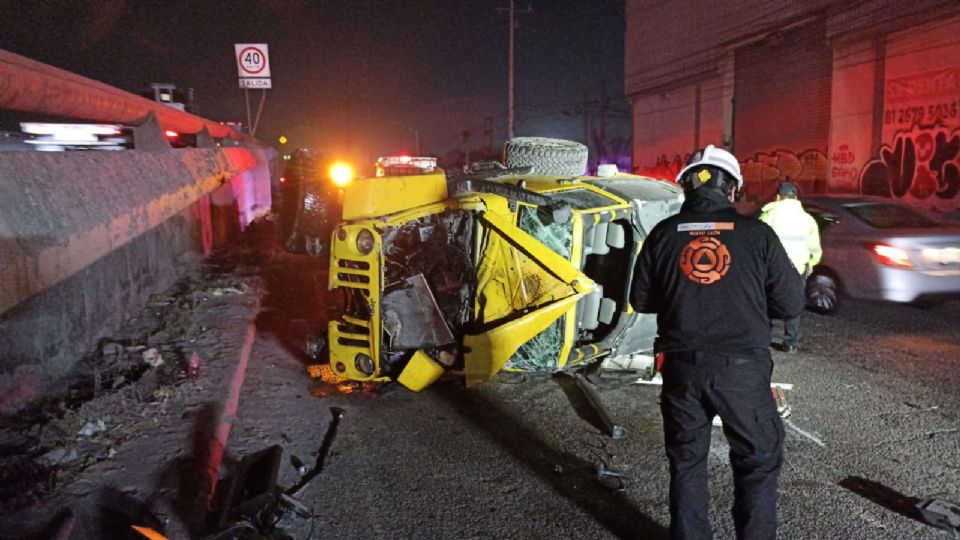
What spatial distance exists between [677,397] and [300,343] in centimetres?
438

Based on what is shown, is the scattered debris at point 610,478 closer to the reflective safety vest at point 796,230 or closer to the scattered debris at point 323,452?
the scattered debris at point 323,452

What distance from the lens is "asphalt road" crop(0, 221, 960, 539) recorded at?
10.5ft

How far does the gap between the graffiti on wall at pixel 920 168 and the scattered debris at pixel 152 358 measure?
15944 millimetres

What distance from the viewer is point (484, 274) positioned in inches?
182

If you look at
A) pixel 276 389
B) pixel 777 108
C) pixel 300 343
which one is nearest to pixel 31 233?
pixel 276 389

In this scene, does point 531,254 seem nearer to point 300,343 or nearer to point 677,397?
point 677,397

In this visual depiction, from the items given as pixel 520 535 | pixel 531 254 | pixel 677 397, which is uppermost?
pixel 531 254

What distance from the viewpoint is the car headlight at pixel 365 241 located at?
15.5ft

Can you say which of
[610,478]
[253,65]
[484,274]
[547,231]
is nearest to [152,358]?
[484,274]

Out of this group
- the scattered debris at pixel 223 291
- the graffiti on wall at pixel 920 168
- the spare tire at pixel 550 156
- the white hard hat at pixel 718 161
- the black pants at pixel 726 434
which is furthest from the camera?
the graffiti on wall at pixel 920 168

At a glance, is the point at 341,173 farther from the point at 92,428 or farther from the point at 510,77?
the point at 510,77

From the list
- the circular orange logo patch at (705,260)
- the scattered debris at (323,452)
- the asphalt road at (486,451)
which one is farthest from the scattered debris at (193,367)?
the circular orange logo patch at (705,260)

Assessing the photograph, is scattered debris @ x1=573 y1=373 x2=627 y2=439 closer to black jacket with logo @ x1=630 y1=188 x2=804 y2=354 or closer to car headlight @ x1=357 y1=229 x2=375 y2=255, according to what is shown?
black jacket with logo @ x1=630 y1=188 x2=804 y2=354

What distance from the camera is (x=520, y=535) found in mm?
3152
